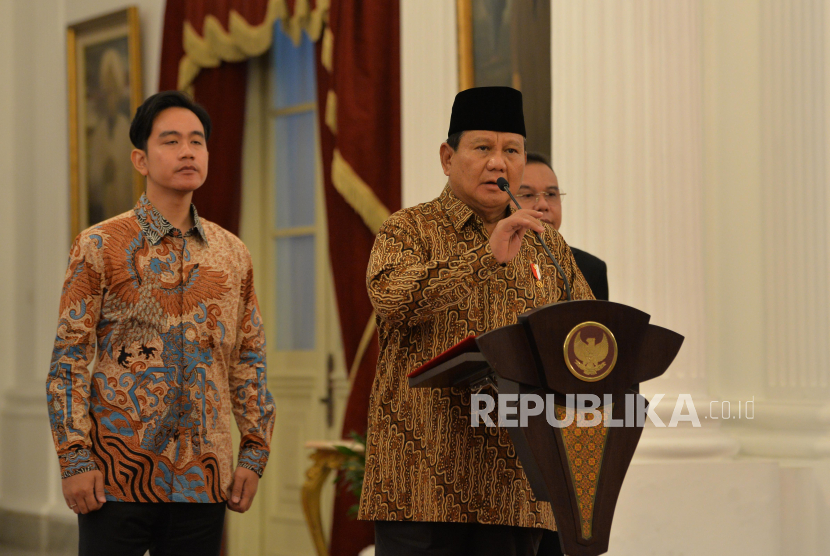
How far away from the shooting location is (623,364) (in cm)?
172

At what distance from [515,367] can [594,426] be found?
0.20 m

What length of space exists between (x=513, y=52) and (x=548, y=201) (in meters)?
1.56

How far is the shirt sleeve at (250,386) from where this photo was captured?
2410mm

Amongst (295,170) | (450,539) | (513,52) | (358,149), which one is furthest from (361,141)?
(450,539)

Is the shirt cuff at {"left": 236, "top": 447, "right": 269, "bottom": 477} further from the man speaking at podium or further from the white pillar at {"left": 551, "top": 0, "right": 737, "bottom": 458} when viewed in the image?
the white pillar at {"left": 551, "top": 0, "right": 737, "bottom": 458}

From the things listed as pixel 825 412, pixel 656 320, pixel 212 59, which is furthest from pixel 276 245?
pixel 825 412

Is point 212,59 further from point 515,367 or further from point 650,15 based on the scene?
point 515,367

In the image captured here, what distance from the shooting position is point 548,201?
2.88m

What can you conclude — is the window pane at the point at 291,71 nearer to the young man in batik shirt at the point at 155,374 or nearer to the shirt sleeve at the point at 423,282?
the young man in batik shirt at the point at 155,374

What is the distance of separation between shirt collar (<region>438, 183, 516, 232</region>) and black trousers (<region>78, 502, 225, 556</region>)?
92 centimetres

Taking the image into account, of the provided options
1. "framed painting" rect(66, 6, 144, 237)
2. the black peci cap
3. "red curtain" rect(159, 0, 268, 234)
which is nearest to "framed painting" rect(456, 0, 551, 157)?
"red curtain" rect(159, 0, 268, 234)

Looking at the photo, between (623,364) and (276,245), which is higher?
(276,245)

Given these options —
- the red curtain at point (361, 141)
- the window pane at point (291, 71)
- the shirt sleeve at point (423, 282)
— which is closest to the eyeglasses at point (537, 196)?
the shirt sleeve at point (423, 282)

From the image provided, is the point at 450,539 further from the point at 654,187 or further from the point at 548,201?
the point at 654,187
